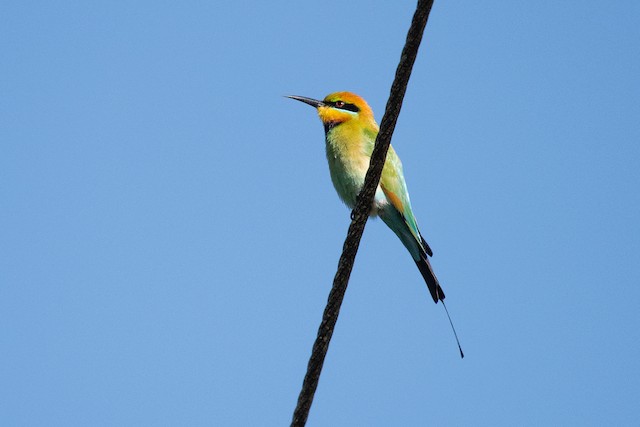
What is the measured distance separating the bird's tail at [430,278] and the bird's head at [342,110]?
2.56 ft

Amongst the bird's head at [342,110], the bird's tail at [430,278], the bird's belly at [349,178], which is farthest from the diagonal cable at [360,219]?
the bird's head at [342,110]

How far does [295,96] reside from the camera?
3.95m

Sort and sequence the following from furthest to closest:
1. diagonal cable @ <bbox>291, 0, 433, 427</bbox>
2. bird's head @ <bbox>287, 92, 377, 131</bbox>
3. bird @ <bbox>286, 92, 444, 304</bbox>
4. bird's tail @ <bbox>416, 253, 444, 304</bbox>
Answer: bird's head @ <bbox>287, 92, 377, 131</bbox>
bird @ <bbox>286, 92, 444, 304</bbox>
bird's tail @ <bbox>416, 253, 444, 304</bbox>
diagonal cable @ <bbox>291, 0, 433, 427</bbox>

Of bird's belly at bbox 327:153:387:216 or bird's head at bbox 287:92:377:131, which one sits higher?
bird's head at bbox 287:92:377:131

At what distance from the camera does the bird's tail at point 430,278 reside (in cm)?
302

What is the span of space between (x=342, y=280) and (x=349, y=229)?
192 mm

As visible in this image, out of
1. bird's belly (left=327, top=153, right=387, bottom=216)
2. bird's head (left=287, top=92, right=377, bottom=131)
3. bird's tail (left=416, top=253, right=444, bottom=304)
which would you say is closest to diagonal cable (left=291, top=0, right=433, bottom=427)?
bird's tail (left=416, top=253, right=444, bottom=304)

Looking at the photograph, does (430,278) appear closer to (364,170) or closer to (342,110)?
(364,170)

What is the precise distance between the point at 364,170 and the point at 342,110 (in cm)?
50

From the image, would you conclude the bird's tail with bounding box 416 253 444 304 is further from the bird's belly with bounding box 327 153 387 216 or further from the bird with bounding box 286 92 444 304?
the bird's belly with bounding box 327 153 387 216

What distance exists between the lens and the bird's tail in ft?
9.91

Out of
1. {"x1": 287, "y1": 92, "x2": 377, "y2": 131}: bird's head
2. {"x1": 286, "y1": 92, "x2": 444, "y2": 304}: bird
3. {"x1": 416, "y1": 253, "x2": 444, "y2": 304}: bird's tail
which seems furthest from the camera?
{"x1": 287, "y1": 92, "x2": 377, "y2": 131}: bird's head

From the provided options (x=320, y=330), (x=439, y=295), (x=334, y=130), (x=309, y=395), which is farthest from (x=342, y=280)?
(x=334, y=130)

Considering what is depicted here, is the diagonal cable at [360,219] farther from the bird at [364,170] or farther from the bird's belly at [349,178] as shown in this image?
the bird's belly at [349,178]
